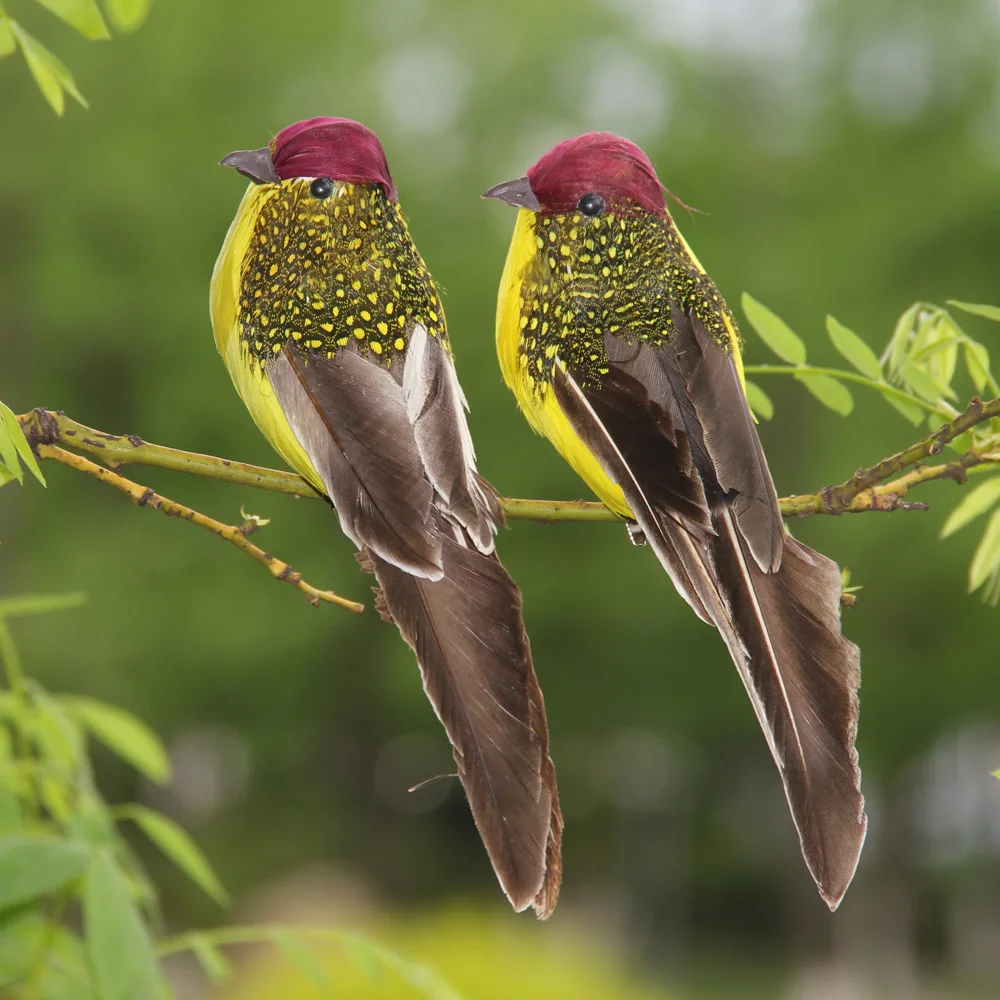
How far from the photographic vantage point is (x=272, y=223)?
4.00 ft

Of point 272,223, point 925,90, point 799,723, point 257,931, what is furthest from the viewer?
point 925,90

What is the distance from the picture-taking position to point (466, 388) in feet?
29.1

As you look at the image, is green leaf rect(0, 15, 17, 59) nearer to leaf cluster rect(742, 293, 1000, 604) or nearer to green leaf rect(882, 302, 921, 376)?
leaf cluster rect(742, 293, 1000, 604)

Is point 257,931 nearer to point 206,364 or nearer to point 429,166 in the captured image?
point 206,364

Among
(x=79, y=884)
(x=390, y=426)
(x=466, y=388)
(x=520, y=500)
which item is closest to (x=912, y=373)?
(x=520, y=500)

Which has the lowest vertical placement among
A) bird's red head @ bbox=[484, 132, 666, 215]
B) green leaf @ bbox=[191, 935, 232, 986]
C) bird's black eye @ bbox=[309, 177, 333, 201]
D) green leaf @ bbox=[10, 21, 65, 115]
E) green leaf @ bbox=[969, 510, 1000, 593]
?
green leaf @ bbox=[191, 935, 232, 986]

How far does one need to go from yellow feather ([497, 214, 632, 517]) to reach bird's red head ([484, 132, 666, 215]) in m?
0.04

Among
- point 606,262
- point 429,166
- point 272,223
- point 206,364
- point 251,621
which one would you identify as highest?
point 272,223

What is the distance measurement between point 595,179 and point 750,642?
501 mm

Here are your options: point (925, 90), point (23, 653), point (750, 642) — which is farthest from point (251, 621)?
point (750, 642)

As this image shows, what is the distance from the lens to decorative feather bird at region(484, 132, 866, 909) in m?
0.95

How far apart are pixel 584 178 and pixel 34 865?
2.81ft

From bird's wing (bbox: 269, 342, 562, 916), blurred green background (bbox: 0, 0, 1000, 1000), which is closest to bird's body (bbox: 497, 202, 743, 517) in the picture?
bird's wing (bbox: 269, 342, 562, 916)

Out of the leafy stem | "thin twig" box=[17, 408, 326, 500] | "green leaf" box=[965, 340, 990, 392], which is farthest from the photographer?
"green leaf" box=[965, 340, 990, 392]
